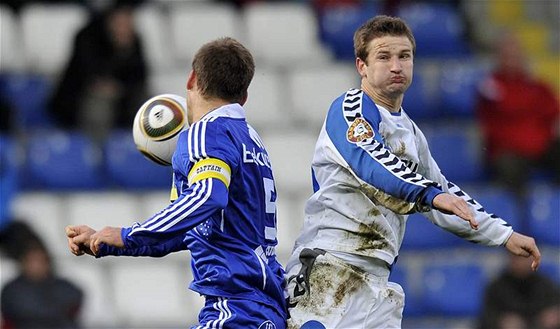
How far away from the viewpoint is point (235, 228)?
→ 5.52 meters

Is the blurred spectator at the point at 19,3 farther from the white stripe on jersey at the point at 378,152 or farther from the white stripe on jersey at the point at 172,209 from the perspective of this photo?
the white stripe on jersey at the point at 172,209

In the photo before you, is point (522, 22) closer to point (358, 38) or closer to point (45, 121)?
point (45, 121)

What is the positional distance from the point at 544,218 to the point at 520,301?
36.7 inches

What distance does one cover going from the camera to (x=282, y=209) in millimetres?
11062

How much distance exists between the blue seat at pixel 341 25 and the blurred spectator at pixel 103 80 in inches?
70.7

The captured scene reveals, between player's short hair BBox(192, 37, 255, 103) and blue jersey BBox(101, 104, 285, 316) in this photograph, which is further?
player's short hair BBox(192, 37, 255, 103)

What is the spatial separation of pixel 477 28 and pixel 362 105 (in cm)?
781

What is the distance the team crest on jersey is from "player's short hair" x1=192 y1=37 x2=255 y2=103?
0.46 metres

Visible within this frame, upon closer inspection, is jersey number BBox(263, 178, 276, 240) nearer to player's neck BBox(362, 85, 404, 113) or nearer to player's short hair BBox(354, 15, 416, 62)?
player's neck BBox(362, 85, 404, 113)

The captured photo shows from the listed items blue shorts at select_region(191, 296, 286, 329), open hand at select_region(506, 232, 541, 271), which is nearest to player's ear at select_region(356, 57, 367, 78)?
open hand at select_region(506, 232, 541, 271)

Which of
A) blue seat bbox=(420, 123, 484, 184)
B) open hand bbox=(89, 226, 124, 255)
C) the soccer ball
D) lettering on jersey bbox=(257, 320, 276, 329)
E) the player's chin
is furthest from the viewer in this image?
blue seat bbox=(420, 123, 484, 184)

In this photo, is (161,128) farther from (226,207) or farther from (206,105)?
(226,207)

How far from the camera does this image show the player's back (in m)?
5.47

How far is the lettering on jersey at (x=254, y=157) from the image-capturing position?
553 cm
